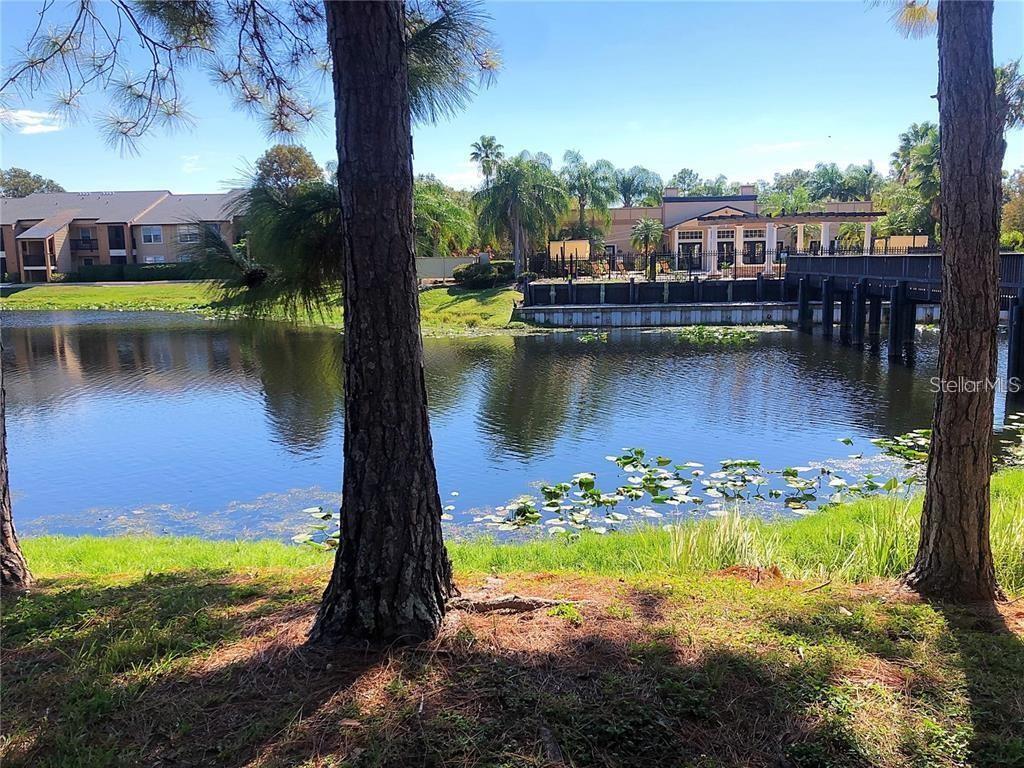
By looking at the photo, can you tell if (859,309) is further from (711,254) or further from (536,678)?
(536,678)

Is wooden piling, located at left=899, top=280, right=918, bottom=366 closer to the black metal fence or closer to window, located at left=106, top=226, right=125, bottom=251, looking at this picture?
the black metal fence

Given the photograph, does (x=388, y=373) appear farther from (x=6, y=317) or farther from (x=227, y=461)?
(x=6, y=317)

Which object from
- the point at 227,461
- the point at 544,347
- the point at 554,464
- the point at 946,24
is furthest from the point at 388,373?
the point at 544,347

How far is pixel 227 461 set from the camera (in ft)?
39.6

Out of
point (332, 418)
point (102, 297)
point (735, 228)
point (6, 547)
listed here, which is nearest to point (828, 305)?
point (735, 228)

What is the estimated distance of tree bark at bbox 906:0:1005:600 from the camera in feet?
12.7

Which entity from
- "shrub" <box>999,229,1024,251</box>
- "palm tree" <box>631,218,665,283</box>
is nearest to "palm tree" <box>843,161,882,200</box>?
"palm tree" <box>631,218,665,283</box>

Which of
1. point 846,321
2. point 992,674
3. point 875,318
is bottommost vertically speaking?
point 992,674

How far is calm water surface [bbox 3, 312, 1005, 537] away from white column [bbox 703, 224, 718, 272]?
15643 mm

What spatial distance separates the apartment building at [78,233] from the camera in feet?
181

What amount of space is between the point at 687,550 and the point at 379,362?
3.53m

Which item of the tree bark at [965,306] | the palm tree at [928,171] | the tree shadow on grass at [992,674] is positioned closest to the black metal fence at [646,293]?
the palm tree at [928,171]

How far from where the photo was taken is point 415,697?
306cm

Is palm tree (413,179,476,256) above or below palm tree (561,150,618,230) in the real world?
below
